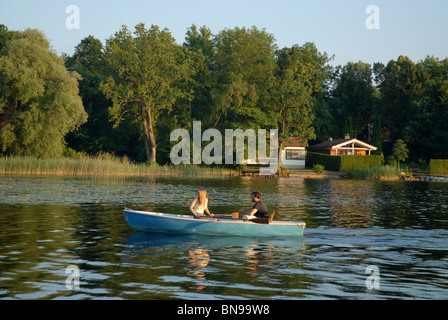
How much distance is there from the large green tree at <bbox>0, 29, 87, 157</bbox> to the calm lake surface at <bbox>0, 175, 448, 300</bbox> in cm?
2753

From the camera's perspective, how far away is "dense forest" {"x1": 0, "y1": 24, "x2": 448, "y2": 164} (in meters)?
55.6

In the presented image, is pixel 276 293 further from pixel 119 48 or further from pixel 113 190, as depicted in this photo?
pixel 119 48

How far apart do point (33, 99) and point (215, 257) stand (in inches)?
1832

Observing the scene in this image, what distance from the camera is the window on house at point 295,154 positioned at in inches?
3323

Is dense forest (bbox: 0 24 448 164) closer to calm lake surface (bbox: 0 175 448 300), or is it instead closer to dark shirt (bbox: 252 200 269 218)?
calm lake surface (bbox: 0 175 448 300)

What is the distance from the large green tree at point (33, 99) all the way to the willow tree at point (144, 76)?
8.72 m

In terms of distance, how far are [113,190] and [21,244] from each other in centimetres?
2052

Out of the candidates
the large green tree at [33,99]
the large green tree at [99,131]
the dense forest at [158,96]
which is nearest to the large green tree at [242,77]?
the dense forest at [158,96]

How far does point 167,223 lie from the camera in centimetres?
1925

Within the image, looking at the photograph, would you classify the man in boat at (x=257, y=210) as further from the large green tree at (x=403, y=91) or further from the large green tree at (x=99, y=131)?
the large green tree at (x=403, y=91)

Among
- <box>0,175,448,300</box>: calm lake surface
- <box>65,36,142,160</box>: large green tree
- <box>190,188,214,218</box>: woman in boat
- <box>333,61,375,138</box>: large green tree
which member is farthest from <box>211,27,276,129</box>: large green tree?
<box>190,188,214,218</box>: woman in boat

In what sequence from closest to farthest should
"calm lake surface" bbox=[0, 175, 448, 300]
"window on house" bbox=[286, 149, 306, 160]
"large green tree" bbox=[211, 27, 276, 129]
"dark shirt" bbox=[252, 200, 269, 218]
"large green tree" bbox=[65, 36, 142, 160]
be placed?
1. "calm lake surface" bbox=[0, 175, 448, 300]
2. "dark shirt" bbox=[252, 200, 269, 218]
3. "large green tree" bbox=[211, 27, 276, 129]
4. "large green tree" bbox=[65, 36, 142, 160]
5. "window on house" bbox=[286, 149, 306, 160]

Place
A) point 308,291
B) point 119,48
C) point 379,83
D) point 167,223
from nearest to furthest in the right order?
point 308,291 < point 167,223 < point 119,48 < point 379,83

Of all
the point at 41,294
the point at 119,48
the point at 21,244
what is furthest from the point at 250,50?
the point at 41,294
